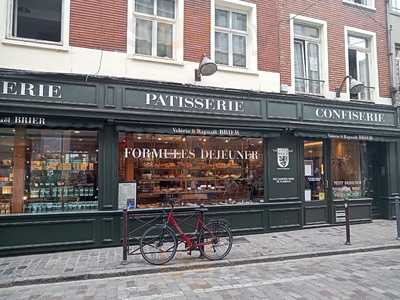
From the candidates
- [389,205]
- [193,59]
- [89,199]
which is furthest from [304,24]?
[89,199]

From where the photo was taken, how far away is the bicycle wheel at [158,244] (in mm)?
7117

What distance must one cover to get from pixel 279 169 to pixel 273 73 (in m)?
2.88

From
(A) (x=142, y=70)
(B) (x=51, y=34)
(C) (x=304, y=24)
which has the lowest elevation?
(A) (x=142, y=70)

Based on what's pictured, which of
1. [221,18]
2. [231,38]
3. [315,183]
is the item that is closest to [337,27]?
[231,38]

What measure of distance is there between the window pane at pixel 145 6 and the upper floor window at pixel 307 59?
4.82m

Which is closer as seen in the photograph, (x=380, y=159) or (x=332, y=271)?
(x=332, y=271)

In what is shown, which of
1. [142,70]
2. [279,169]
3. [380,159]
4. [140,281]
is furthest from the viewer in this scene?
[380,159]

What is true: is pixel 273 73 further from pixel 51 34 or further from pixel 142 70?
pixel 51 34

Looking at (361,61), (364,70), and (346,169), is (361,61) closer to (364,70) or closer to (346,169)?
(364,70)

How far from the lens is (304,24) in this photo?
11.9 metres

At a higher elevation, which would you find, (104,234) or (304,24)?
(304,24)

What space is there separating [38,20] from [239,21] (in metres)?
5.57

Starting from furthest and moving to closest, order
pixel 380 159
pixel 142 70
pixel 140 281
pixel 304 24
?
pixel 380 159, pixel 304 24, pixel 142 70, pixel 140 281

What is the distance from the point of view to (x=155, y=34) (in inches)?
384
